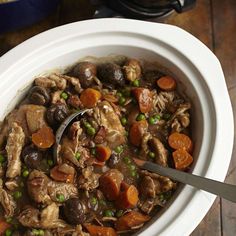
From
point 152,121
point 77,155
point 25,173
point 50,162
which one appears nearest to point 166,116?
point 152,121

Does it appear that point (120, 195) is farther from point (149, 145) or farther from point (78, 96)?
point (78, 96)

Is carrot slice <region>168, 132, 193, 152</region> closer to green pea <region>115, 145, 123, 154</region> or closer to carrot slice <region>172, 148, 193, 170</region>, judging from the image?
carrot slice <region>172, 148, 193, 170</region>

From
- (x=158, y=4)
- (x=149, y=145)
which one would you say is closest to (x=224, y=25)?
(x=158, y=4)

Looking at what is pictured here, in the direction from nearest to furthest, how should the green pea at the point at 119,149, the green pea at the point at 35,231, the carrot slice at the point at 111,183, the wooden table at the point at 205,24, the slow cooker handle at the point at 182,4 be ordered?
1. the green pea at the point at 35,231
2. the carrot slice at the point at 111,183
3. the green pea at the point at 119,149
4. the slow cooker handle at the point at 182,4
5. the wooden table at the point at 205,24

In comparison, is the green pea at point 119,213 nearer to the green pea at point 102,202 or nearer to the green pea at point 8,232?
the green pea at point 102,202

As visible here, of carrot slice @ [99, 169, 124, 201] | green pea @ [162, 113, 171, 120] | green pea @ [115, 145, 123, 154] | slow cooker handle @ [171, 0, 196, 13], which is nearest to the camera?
carrot slice @ [99, 169, 124, 201]

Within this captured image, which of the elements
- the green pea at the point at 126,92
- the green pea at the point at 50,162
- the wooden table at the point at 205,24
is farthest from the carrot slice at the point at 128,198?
the wooden table at the point at 205,24

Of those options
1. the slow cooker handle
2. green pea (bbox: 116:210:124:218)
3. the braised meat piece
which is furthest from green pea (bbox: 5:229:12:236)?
the slow cooker handle
